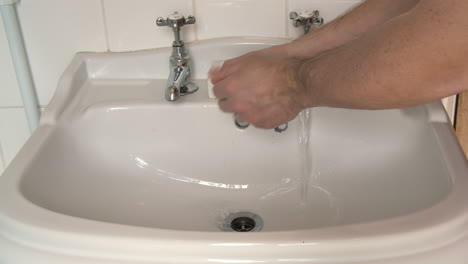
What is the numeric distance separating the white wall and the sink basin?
0.02 metres

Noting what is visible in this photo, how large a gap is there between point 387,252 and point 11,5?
0.68m

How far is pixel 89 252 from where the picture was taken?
20.2 inches

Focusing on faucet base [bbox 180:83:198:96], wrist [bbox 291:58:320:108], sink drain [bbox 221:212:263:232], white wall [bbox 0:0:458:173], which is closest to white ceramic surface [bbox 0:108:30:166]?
white wall [bbox 0:0:458:173]

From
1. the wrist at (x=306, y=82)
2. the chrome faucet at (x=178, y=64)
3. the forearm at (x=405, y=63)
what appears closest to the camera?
the forearm at (x=405, y=63)

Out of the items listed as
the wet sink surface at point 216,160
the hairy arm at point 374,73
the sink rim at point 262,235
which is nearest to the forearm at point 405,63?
the hairy arm at point 374,73

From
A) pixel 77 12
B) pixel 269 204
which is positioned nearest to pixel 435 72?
pixel 269 204

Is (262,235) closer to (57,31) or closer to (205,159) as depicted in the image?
(205,159)

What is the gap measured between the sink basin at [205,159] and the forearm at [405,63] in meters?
0.15

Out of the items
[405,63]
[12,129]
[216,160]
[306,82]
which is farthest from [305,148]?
[12,129]

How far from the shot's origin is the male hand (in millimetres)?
617

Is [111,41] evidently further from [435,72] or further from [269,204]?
[435,72]

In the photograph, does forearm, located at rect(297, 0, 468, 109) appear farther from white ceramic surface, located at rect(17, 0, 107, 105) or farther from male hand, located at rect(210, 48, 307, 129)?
white ceramic surface, located at rect(17, 0, 107, 105)

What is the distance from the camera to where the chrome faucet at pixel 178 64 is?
0.79 m

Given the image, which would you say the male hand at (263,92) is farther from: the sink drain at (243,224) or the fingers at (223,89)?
the sink drain at (243,224)
